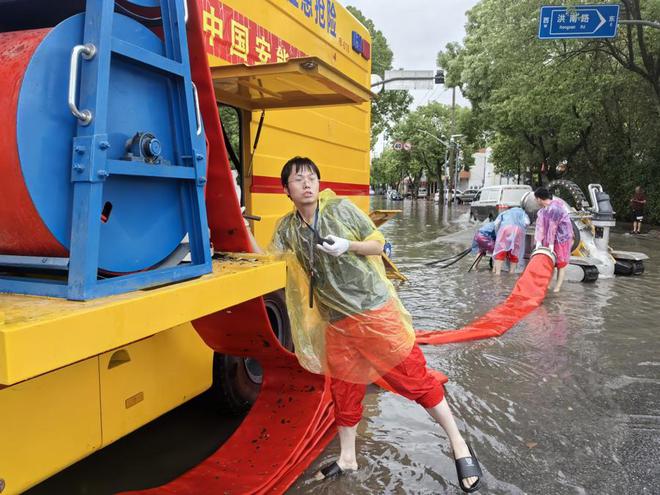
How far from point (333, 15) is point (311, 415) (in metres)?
3.94

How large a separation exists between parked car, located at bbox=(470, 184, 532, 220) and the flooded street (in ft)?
45.9

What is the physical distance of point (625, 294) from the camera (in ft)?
24.9

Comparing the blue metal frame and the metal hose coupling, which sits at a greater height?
the blue metal frame

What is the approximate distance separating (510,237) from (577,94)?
32.3 ft

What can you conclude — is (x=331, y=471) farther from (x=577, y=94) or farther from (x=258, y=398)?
(x=577, y=94)

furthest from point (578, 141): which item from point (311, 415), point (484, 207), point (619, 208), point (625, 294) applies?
point (311, 415)


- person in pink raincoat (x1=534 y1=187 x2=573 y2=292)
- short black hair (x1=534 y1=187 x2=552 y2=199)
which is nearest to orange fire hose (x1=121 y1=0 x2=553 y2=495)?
person in pink raincoat (x1=534 y1=187 x2=573 y2=292)

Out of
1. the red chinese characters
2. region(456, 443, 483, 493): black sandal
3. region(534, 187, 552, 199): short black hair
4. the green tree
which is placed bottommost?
region(456, 443, 483, 493): black sandal

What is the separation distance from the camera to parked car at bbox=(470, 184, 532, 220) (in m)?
20.2

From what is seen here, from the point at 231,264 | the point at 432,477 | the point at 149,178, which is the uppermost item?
the point at 149,178

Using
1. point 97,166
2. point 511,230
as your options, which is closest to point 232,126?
point 97,166

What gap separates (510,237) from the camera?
8.97 metres

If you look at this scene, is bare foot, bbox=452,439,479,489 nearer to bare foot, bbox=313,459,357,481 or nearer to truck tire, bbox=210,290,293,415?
bare foot, bbox=313,459,357,481

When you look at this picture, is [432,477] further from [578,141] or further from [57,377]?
[578,141]
